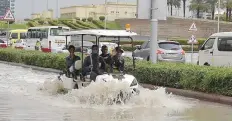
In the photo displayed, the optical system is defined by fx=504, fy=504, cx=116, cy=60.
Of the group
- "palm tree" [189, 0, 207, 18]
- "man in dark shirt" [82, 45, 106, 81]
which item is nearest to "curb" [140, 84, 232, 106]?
"man in dark shirt" [82, 45, 106, 81]

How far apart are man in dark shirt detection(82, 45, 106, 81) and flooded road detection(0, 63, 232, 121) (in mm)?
565

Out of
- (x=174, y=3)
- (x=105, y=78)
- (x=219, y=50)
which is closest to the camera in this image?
(x=105, y=78)

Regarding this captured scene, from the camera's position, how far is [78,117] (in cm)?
1098

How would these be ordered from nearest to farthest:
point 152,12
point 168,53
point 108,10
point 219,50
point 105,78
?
point 105,78
point 152,12
point 219,50
point 168,53
point 108,10

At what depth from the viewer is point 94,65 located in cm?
1323

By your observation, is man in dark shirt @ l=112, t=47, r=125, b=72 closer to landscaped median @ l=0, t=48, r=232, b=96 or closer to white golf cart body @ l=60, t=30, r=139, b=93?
white golf cart body @ l=60, t=30, r=139, b=93

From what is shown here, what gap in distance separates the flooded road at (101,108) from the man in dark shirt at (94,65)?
57 cm

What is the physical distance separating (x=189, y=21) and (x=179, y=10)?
40107mm

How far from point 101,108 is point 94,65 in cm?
140

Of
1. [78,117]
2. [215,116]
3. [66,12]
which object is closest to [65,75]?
[78,117]

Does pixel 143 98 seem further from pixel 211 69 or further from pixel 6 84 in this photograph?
pixel 6 84

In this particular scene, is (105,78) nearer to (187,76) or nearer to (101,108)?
(101,108)

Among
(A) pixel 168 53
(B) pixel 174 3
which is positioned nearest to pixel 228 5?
(B) pixel 174 3

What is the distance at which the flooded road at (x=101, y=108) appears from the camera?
1106cm
